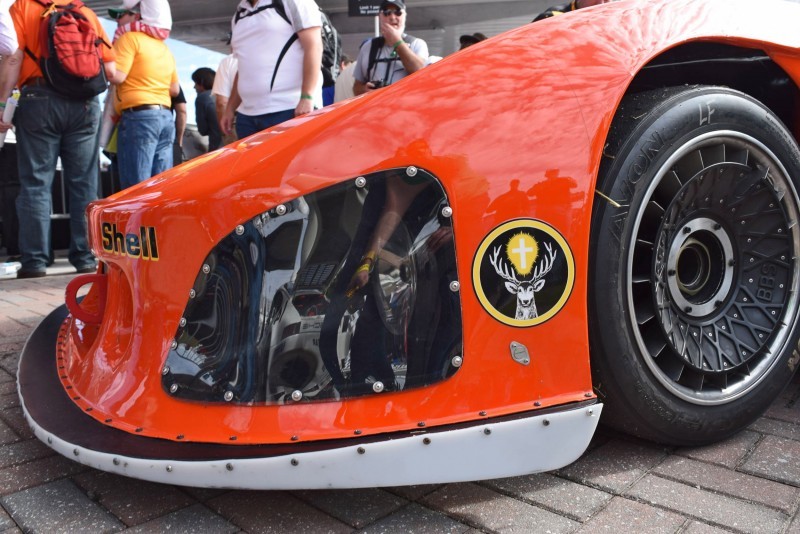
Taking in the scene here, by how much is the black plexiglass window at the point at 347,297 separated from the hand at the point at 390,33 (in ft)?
8.20

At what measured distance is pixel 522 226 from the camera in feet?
4.53

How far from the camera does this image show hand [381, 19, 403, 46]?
3611 mm

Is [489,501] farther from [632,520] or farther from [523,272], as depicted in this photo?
[523,272]

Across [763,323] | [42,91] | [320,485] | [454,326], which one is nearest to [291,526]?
[320,485]

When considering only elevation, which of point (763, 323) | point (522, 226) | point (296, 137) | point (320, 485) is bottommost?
point (320, 485)

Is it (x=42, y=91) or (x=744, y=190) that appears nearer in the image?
(x=744, y=190)

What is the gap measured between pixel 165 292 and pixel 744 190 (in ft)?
4.71

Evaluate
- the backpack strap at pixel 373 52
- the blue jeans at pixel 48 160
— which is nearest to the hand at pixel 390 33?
the backpack strap at pixel 373 52

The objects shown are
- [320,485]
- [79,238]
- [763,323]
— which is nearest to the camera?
[320,485]

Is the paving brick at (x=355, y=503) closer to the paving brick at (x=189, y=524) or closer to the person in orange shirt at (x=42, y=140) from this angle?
the paving brick at (x=189, y=524)

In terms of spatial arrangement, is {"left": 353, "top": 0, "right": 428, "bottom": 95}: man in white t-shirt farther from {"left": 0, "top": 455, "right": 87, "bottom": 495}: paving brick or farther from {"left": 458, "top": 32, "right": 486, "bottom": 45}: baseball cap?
{"left": 0, "top": 455, "right": 87, "bottom": 495}: paving brick

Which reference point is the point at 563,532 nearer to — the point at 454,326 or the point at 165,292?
the point at 454,326

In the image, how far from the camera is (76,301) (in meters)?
1.94

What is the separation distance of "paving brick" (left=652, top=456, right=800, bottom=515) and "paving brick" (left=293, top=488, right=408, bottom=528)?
634 millimetres
